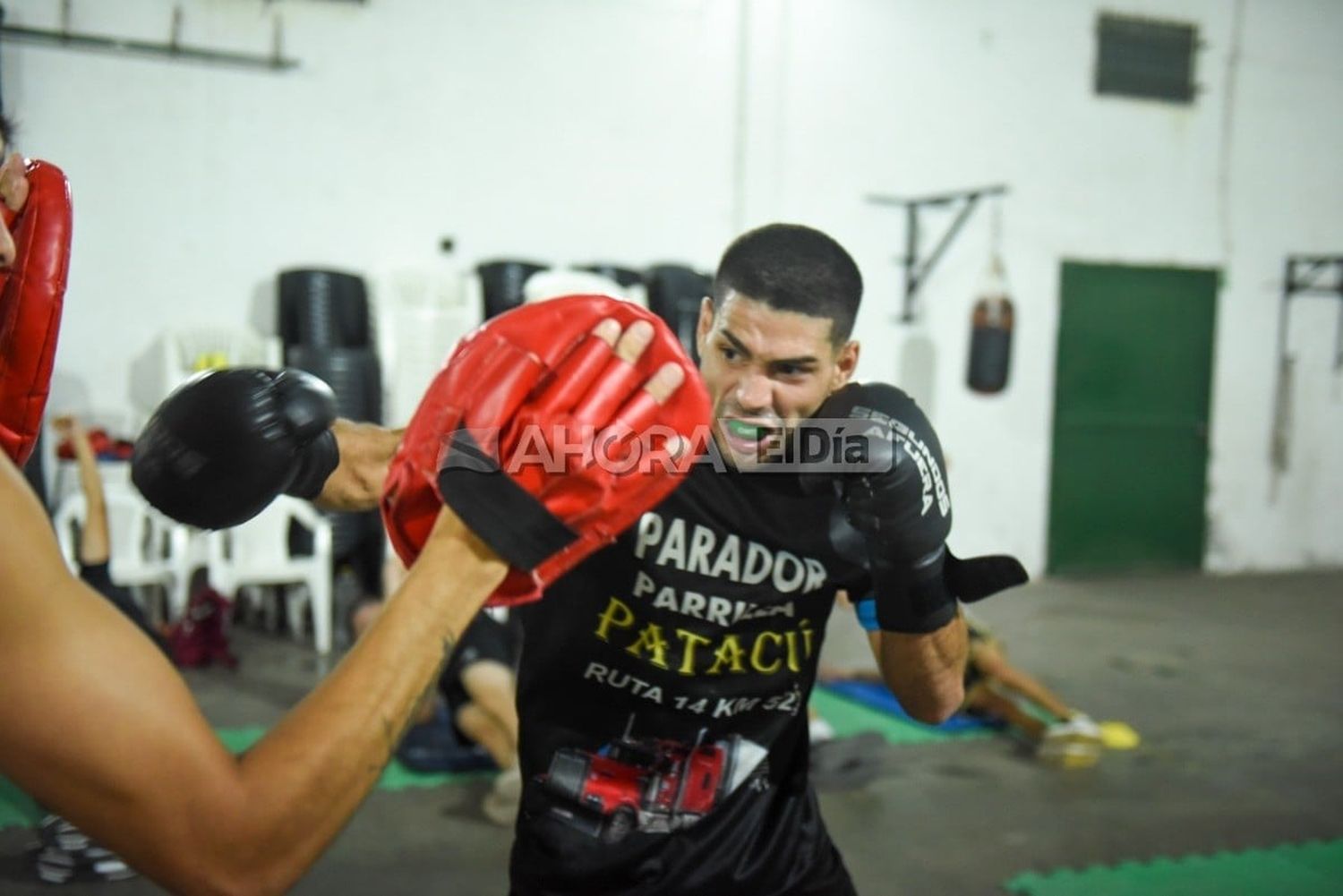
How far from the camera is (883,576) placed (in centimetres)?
133

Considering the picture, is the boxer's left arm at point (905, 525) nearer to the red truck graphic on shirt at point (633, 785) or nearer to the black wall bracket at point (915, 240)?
the red truck graphic on shirt at point (633, 785)

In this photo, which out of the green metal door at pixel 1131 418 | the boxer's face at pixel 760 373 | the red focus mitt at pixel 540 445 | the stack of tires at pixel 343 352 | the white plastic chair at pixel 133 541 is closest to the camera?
the red focus mitt at pixel 540 445

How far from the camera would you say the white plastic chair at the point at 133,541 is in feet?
16.2

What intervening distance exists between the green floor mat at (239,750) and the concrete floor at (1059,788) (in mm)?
88

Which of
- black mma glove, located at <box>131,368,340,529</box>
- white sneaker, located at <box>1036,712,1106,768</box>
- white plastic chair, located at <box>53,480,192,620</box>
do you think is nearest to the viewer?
black mma glove, located at <box>131,368,340,529</box>

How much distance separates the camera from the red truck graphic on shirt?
1.42 m

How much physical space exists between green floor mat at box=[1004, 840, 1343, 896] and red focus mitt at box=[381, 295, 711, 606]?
2.41 metres

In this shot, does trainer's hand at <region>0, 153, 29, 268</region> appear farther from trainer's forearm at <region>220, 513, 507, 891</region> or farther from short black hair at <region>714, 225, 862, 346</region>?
short black hair at <region>714, 225, 862, 346</region>

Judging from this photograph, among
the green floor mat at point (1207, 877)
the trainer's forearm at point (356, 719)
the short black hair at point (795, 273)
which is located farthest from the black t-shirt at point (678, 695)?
the green floor mat at point (1207, 877)

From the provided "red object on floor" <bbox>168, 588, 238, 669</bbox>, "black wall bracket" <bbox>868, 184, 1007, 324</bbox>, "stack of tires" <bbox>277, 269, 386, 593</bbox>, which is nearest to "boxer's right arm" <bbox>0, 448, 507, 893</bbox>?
"red object on floor" <bbox>168, 588, 238, 669</bbox>

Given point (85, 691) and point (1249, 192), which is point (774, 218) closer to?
point (1249, 192)

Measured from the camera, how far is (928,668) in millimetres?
1443

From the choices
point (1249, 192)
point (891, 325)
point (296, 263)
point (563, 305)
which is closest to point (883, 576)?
point (563, 305)

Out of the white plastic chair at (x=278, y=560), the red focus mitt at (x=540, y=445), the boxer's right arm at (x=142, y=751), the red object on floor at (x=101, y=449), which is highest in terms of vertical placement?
the red focus mitt at (x=540, y=445)
